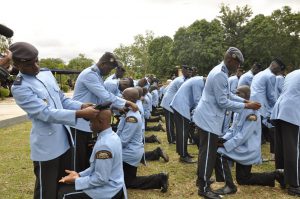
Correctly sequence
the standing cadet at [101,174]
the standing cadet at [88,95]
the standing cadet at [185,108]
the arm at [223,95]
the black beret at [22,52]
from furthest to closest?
the standing cadet at [185,108], the standing cadet at [88,95], the arm at [223,95], the standing cadet at [101,174], the black beret at [22,52]

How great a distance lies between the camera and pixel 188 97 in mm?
6867

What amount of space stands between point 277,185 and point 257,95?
2.26 m

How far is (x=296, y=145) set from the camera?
4.75 meters

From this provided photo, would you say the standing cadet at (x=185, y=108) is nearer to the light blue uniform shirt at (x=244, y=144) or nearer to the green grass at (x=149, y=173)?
the green grass at (x=149, y=173)

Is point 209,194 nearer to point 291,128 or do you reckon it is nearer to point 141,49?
point 291,128

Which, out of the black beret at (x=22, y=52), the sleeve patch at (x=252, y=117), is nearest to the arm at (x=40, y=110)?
the black beret at (x=22, y=52)

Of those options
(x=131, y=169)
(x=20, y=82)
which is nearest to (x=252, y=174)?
(x=131, y=169)

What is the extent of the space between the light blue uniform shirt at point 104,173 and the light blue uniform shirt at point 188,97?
3.60 m

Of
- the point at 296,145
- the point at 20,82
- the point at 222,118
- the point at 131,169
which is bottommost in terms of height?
the point at 131,169

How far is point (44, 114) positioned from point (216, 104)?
238 centimetres

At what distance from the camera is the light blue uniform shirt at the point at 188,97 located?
6758 mm

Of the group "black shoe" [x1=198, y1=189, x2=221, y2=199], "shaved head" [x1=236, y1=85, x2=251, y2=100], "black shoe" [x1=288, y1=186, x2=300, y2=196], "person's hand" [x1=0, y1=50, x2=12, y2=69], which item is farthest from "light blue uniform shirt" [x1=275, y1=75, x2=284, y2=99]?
"person's hand" [x1=0, y1=50, x2=12, y2=69]

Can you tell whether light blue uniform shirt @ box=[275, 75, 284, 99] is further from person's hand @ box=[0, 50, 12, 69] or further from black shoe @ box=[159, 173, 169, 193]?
person's hand @ box=[0, 50, 12, 69]

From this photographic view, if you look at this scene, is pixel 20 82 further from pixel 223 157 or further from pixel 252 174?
pixel 252 174
